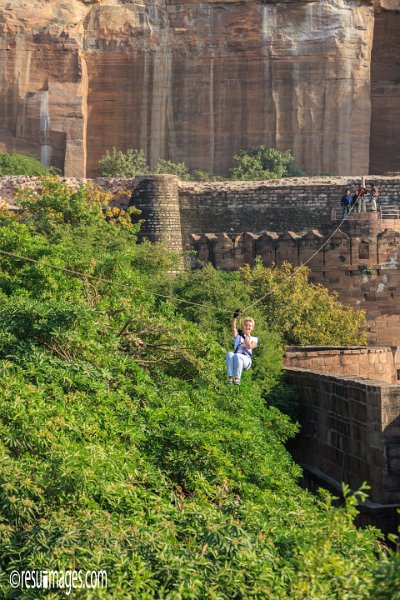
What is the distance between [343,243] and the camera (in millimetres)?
26516

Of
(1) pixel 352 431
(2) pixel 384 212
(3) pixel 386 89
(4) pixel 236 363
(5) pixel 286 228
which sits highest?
(3) pixel 386 89

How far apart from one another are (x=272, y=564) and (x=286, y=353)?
1117cm

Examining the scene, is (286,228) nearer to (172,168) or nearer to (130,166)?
(172,168)

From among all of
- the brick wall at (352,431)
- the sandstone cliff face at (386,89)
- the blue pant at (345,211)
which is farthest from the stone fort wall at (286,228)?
the sandstone cliff face at (386,89)

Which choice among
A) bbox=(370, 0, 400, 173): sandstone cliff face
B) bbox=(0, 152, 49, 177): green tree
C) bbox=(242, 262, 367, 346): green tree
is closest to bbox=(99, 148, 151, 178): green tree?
bbox=(0, 152, 49, 177): green tree

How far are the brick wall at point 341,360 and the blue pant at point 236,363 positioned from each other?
17.3 ft

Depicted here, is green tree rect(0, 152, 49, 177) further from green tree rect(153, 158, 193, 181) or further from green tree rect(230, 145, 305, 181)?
green tree rect(230, 145, 305, 181)

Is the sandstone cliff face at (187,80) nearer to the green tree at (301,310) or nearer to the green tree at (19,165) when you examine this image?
the green tree at (19,165)

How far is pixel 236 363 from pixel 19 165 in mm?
24423

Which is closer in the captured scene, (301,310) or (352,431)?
(352,431)

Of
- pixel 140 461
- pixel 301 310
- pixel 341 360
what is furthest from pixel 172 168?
pixel 140 461

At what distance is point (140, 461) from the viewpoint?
447 inches

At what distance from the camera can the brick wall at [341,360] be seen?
20.1 m

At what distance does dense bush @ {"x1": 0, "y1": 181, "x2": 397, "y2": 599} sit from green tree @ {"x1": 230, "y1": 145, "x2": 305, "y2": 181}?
20783 mm
